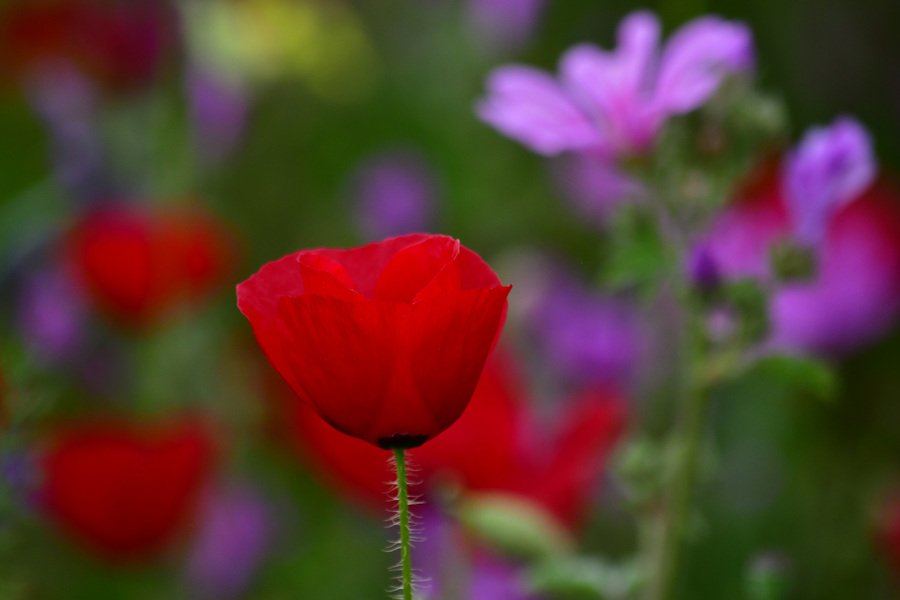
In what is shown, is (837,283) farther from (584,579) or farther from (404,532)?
(404,532)

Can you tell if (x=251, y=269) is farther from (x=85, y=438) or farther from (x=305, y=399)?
(x=305, y=399)

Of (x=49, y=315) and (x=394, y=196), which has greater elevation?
(x=394, y=196)

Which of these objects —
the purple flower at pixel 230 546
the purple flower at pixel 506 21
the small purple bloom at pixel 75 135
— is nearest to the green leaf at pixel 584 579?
the purple flower at pixel 230 546

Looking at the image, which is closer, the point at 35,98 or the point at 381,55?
the point at 35,98

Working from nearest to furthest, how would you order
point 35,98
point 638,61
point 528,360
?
1. point 638,61
2. point 528,360
3. point 35,98

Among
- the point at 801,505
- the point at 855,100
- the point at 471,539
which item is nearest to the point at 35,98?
the point at 471,539

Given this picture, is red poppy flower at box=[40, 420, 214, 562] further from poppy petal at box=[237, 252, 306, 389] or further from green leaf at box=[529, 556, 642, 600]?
poppy petal at box=[237, 252, 306, 389]

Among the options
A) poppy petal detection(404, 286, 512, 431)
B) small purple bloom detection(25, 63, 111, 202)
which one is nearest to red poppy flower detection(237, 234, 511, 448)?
poppy petal detection(404, 286, 512, 431)

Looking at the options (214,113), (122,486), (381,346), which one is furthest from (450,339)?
(214,113)
